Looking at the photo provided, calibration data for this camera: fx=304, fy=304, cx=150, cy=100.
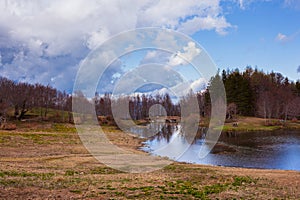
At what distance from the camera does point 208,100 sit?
9706 centimetres

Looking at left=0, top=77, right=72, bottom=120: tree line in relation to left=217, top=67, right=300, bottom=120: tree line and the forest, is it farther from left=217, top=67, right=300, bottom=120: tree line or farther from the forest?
left=217, top=67, right=300, bottom=120: tree line

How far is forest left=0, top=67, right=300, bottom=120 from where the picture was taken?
8469 cm

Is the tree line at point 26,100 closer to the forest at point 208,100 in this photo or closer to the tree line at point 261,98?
the forest at point 208,100

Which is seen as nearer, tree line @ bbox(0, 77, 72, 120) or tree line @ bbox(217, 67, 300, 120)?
tree line @ bbox(0, 77, 72, 120)

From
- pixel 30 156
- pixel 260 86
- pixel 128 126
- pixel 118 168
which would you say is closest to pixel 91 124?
pixel 128 126

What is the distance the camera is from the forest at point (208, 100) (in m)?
84.7

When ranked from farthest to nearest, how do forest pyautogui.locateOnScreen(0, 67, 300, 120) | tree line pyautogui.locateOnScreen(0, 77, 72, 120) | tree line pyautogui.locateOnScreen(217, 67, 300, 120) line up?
tree line pyautogui.locateOnScreen(217, 67, 300, 120) → forest pyautogui.locateOnScreen(0, 67, 300, 120) → tree line pyautogui.locateOnScreen(0, 77, 72, 120)

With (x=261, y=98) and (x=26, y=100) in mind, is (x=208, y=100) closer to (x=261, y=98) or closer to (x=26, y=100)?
(x=261, y=98)

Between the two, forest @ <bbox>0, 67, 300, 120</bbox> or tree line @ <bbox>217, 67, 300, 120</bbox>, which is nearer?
forest @ <bbox>0, 67, 300, 120</bbox>

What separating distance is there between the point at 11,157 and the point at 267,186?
74.8 ft

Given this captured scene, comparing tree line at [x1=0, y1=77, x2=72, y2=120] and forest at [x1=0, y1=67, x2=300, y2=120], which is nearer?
tree line at [x1=0, y1=77, x2=72, y2=120]

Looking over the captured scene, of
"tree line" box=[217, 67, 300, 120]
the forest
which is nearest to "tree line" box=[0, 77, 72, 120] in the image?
the forest

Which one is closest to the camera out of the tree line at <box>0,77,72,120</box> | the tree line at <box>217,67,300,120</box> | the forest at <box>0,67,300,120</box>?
the tree line at <box>0,77,72,120</box>

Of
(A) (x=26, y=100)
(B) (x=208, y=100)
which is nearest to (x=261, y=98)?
(B) (x=208, y=100)
